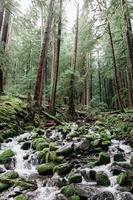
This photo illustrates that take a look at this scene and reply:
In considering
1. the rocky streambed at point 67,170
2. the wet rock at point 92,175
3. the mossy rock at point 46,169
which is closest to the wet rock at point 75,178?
the rocky streambed at point 67,170

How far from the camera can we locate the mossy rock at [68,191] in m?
5.96

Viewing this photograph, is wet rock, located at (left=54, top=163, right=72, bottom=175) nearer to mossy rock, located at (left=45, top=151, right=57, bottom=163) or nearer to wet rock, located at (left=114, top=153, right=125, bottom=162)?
mossy rock, located at (left=45, top=151, right=57, bottom=163)

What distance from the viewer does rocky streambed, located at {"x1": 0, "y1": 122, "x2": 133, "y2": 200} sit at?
242 inches

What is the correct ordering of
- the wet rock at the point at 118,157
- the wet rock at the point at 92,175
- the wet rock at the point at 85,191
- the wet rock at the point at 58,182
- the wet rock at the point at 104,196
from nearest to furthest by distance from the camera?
the wet rock at the point at 104,196 → the wet rock at the point at 85,191 → the wet rock at the point at 58,182 → the wet rock at the point at 92,175 → the wet rock at the point at 118,157

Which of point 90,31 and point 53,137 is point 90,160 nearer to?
point 53,137

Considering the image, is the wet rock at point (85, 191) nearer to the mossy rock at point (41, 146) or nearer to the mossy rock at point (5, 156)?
the mossy rock at point (5, 156)

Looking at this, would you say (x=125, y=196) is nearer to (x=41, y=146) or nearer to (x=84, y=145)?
(x=84, y=145)

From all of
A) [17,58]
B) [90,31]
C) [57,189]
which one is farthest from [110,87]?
[57,189]

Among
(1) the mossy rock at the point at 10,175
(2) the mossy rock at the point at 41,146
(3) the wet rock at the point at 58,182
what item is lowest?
(3) the wet rock at the point at 58,182

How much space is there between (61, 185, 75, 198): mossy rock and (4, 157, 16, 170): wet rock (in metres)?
2.44

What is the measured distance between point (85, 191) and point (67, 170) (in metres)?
1.33

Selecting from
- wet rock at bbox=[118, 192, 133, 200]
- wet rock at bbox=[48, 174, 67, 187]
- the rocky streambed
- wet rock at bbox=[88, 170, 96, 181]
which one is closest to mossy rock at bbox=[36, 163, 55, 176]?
the rocky streambed

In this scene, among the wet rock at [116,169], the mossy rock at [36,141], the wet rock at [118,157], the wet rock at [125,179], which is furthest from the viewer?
the mossy rock at [36,141]

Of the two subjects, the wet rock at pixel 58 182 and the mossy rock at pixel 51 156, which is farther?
the mossy rock at pixel 51 156
